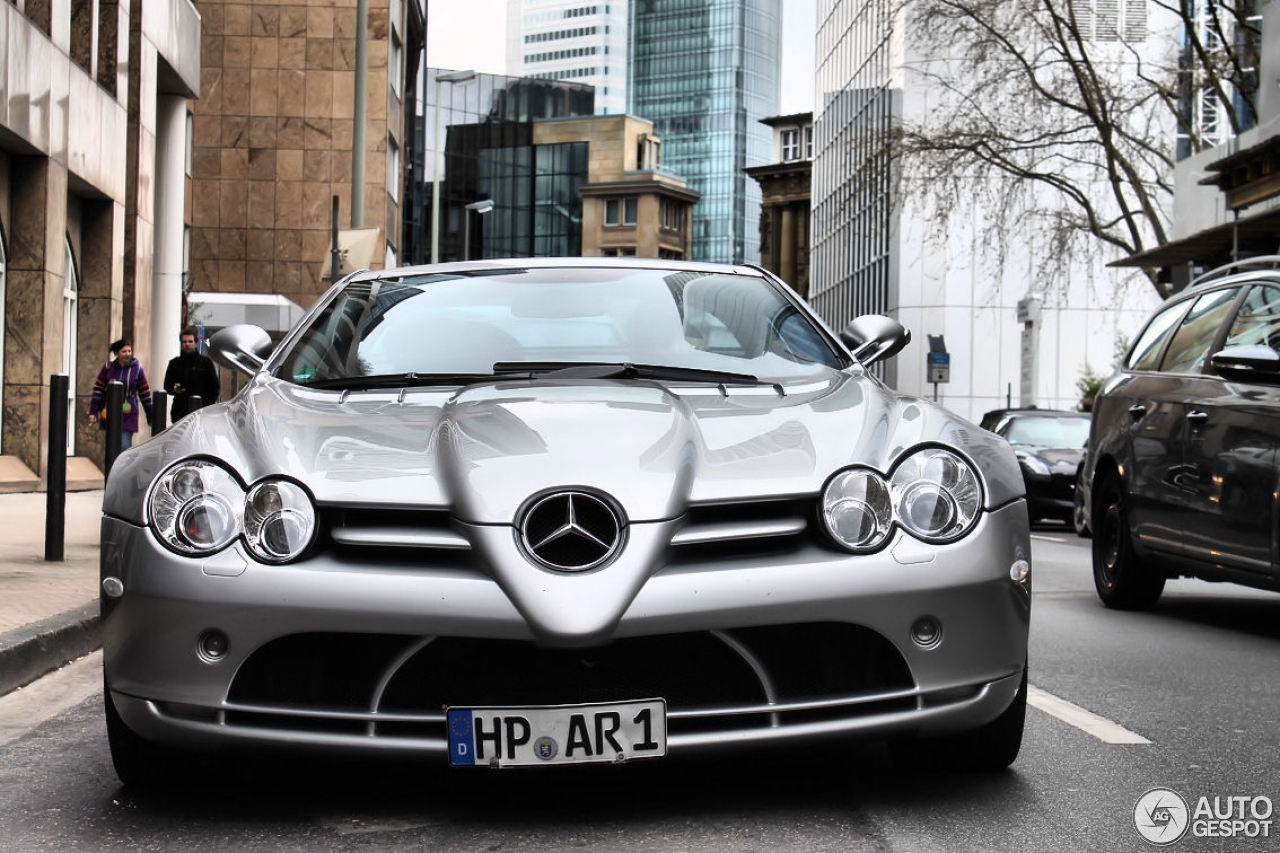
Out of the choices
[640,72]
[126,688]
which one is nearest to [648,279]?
[126,688]

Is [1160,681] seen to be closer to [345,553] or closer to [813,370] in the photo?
[813,370]

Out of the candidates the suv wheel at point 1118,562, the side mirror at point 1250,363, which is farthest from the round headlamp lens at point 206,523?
the suv wheel at point 1118,562

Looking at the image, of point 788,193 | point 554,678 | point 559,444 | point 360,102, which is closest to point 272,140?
point 360,102

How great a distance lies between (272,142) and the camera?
4456 centimetres

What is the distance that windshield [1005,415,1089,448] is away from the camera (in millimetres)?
20394

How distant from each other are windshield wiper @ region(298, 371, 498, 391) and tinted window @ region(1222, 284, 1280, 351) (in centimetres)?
435

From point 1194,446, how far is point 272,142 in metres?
39.2

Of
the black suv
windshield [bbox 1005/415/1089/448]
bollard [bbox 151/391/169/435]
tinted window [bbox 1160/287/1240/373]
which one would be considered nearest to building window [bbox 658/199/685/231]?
windshield [bbox 1005/415/1089/448]

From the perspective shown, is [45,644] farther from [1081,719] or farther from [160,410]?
[160,410]

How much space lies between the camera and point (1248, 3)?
1303 inches

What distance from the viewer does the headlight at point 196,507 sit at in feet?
12.4

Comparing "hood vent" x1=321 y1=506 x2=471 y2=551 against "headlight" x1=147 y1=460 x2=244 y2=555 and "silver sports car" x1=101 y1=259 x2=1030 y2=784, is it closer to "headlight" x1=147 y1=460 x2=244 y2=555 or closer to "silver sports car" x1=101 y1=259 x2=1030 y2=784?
"silver sports car" x1=101 y1=259 x2=1030 y2=784
